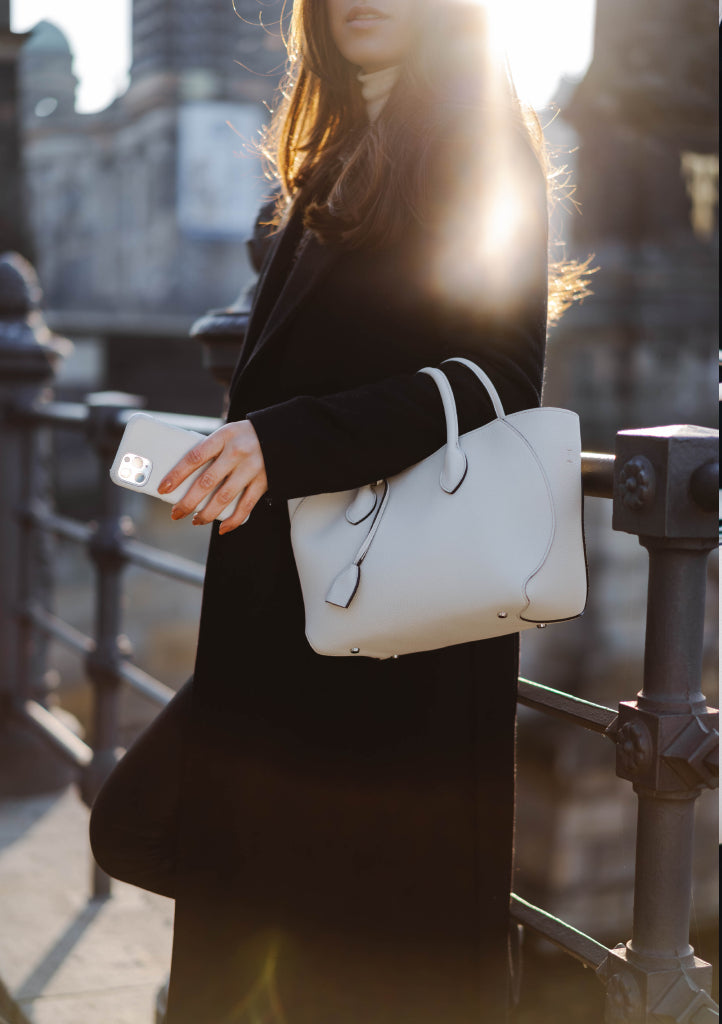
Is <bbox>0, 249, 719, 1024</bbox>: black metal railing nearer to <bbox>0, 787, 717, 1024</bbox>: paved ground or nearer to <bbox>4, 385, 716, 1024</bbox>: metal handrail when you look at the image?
<bbox>4, 385, 716, 1024</bbox>: metal handrail

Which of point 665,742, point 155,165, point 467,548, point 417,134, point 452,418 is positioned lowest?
point 665,742

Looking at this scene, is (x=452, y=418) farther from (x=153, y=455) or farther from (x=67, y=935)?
(x=67, y=935)

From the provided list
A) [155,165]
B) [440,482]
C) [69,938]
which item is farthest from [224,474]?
[155,165]

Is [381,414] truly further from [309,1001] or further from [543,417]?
[309,1001]

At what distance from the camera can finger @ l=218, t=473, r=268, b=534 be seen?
1256 millimetres

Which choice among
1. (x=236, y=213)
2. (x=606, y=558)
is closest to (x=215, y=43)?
(x=236, y=213)

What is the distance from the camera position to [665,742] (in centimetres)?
122

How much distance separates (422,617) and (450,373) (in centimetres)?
27

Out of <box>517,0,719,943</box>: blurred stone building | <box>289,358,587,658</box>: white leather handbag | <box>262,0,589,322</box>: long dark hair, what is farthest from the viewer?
<box>517,0,719,943</box>: blurred stone building

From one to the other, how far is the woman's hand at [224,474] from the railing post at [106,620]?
1553 mm

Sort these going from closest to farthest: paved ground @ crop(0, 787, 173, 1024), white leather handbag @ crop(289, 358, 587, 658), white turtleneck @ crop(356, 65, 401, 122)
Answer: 1. white leather handbag @ crop(289, 358, 587, 658)
2. white turtleneck @ crop(356, 65, 401, 122)
3. paved ground @ crop(0, 787, 173, 1024)

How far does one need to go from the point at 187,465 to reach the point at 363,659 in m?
0.32

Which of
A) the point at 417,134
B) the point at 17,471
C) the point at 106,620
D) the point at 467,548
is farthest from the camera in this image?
the point at 17,471

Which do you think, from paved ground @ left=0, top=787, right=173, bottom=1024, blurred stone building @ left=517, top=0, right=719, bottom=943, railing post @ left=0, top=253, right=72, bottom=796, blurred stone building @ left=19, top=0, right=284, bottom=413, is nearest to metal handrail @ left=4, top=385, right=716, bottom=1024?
paved ground @ left=0, top=787, right=173, bottom=1024
